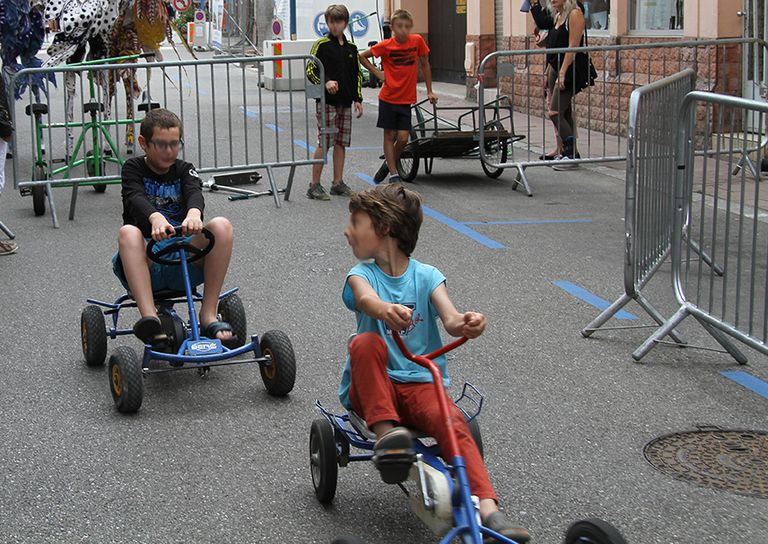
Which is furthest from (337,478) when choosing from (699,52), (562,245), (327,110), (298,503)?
(699,52)

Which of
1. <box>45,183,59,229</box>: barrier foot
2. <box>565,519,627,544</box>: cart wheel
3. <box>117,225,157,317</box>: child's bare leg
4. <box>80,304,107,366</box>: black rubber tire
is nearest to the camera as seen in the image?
<box>565,519,627,544</box>: cart wheel

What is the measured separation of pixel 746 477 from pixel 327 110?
792 cm

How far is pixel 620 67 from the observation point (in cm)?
1614

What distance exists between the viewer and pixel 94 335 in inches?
251

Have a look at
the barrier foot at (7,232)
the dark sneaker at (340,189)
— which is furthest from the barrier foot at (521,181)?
the barrier foot at (7,232)

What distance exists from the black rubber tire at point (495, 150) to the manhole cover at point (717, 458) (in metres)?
7.53

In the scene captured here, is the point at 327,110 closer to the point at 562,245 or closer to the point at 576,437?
the point at 562,245

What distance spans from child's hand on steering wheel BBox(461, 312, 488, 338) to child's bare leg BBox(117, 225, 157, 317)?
2.47 metres

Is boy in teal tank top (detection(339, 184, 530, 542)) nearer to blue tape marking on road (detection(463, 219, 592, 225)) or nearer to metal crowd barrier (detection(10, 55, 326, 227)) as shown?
Answer: blue tape marking on road (detection(463, 219, 592, 225))

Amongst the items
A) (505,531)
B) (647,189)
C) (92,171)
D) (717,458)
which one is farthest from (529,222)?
(505,531)

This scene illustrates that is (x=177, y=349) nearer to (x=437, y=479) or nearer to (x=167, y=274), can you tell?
(x=167, y=274)

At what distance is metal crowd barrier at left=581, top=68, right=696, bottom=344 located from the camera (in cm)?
671

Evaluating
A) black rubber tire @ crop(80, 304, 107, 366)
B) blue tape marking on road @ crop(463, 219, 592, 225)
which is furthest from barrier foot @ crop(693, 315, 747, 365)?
blue tape marking on road @ crop(463, 219, 592, 225)

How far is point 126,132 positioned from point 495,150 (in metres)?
4.96
